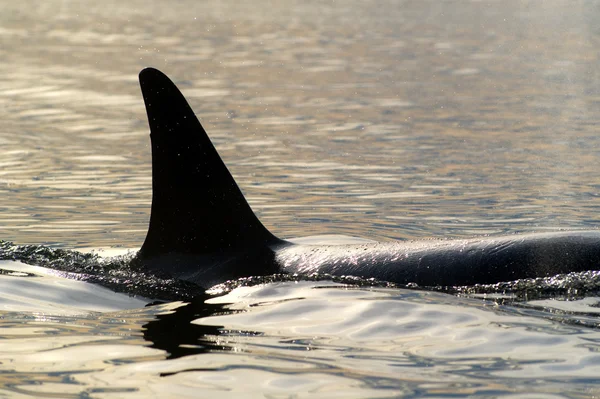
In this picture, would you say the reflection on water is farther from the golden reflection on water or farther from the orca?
the golden reflection on water

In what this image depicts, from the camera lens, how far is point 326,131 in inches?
780

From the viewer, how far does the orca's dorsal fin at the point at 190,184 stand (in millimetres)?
8156

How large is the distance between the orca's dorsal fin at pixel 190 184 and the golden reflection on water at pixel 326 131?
2283 mm

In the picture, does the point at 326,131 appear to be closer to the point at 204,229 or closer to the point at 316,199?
the point at 316,199

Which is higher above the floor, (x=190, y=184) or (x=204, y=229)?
(x=190, y=184)

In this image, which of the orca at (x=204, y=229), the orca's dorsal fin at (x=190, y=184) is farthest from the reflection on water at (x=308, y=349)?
the orca's dorsal fin at (x=190, y=184)

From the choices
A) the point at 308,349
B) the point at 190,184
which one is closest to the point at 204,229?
the point at 190,184

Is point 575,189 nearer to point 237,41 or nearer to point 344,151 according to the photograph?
point 344,151

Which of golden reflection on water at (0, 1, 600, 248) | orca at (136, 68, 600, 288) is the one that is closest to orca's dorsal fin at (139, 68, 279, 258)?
orca at (136, 68, 600, 288)

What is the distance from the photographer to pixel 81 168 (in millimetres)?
15688

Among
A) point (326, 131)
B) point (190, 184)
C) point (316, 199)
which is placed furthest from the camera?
point (326, 131)

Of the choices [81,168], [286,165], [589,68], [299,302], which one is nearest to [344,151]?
[286,165]

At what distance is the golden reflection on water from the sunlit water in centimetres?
7

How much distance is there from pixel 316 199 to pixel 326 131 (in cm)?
666
